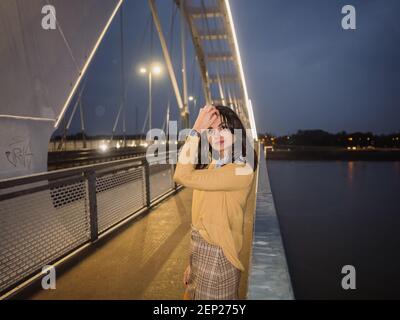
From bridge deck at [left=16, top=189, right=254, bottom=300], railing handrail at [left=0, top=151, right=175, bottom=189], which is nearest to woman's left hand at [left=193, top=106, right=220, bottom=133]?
bridge deck at [left=16, top=189, right=254, bottom=300]

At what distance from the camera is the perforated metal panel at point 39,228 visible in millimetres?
2797

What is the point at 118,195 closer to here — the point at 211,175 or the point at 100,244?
the point at 100,244

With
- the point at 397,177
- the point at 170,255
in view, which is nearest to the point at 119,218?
the point at 170,255

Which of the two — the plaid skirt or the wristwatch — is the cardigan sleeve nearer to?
the wristwatch

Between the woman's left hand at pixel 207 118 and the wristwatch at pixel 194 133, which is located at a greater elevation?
the woman's left hand at pixel 207 118

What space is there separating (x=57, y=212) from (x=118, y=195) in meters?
1.46

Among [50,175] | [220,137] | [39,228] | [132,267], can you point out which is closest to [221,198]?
[220,137]

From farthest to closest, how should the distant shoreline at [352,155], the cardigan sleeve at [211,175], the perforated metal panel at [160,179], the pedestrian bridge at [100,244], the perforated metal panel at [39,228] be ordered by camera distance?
the distant shoreline at [352,155] → the perforated metal panel at [160,179] → the perforated metal panel at [39,228] → the pedestrian bridge at [100,244] → the cardigan sleeve at [211,175]

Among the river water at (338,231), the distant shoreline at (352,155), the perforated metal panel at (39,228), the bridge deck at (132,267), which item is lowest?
the river water at (338,231)

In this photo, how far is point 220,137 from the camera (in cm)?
166

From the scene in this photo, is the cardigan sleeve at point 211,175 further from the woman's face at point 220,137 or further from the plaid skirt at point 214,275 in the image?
the plaid skirt at point 214,275

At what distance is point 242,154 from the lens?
5.50 feet

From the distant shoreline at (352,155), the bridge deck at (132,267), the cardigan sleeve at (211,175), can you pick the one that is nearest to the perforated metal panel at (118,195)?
the bridge deck at (132,267)

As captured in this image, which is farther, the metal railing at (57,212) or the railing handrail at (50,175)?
the metal railing at (57,212)
